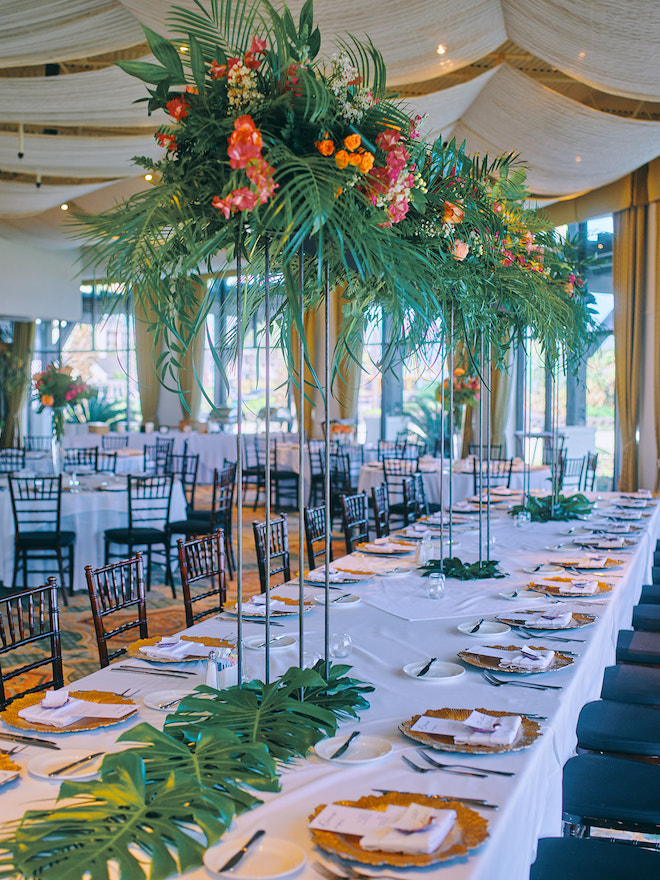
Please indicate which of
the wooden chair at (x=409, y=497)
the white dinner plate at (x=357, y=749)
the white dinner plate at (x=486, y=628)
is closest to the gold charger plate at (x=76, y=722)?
the white dinner plate at (x=357, y=749)

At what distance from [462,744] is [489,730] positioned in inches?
3.2

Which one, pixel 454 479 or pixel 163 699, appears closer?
pixel 163 699

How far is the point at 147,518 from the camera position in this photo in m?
6.60

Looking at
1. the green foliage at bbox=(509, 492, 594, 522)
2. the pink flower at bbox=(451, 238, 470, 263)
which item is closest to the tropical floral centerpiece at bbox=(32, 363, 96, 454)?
the green foliage at bbox=(509, 492, 594, 522)

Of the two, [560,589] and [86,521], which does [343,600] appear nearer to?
[560,589]

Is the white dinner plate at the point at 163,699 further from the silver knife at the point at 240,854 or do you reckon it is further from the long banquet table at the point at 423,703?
the silver knife at the point at 240,854

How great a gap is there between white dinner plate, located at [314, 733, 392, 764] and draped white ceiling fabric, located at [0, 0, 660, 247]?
2905mm

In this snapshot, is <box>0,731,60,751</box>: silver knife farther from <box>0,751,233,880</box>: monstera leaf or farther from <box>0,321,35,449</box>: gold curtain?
<box>0,321,35,449</box>: gold curtain

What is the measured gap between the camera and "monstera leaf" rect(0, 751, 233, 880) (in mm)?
1202

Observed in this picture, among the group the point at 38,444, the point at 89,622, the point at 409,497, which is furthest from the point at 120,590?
the point at 38,444

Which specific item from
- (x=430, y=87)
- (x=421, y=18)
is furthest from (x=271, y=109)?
(x=430, y=87)

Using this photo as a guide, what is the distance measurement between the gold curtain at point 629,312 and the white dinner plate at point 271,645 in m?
8.63

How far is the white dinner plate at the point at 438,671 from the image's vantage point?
2115mm

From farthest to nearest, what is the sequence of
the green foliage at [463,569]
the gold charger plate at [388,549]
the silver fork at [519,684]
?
the gold charger plate at [388,549], the green foliage at [463,569], the silver fork at [519,684]
